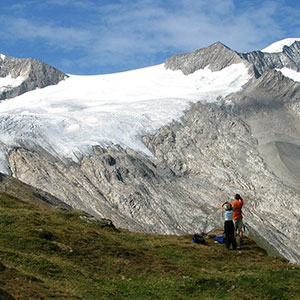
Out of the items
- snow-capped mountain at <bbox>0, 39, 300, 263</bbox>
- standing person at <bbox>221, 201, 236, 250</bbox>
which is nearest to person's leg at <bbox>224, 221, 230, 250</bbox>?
standing person at <bbox>221, 201, 236, 250</bbox>

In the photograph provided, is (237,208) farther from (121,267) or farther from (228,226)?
(121,267)

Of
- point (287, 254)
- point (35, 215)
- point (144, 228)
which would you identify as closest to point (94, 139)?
point (144, 228)

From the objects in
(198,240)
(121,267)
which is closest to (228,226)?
(198,240)

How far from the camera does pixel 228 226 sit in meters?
29.8

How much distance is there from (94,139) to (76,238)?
495 feet

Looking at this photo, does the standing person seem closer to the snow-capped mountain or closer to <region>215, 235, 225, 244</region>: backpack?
<region>215, 235, 225, 244</region>: backpack

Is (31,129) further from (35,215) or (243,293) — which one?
(243,293)

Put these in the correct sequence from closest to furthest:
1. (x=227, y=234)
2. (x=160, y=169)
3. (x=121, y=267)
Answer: (x=121, y=267), (x=227, y=234), (x=160, y=169)

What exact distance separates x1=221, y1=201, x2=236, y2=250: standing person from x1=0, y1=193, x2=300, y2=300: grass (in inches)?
25.7

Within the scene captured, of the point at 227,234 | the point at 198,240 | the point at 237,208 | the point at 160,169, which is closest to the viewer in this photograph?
the point at 227,234

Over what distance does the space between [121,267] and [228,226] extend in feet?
22.7

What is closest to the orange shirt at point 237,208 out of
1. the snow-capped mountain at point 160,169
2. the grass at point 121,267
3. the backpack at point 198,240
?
the grass at point 121,267

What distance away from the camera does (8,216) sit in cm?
3075

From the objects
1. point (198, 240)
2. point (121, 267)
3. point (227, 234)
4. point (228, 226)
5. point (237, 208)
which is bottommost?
point (121, 267)
